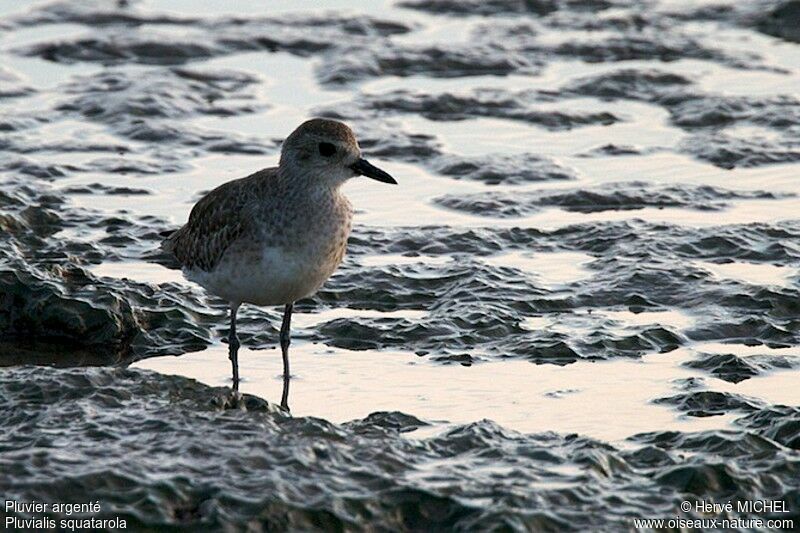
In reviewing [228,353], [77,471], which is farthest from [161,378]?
[77,471]

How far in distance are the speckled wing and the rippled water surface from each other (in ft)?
1.85

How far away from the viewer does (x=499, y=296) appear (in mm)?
10102

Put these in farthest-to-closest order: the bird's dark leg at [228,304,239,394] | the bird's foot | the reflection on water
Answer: the bird's dark leg at [228,304,239,394], the reflection on water, the bird's foot

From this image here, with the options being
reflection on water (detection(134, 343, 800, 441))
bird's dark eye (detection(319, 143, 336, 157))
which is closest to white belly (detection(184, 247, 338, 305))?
reflection on water (detection(134, 343, 800, 441))

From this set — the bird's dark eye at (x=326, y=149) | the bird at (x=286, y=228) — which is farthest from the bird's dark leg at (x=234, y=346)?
the bird's dark eye at (x=326, y=149)

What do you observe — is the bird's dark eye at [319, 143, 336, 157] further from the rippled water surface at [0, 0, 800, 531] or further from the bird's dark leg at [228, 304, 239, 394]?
the rippled water surface at [0, 0, 800, 531]

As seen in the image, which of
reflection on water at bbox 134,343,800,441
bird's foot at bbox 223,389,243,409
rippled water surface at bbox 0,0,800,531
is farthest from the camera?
reflection on water at bbox 134,343,800,441

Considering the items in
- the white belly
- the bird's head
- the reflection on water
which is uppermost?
the bird's head

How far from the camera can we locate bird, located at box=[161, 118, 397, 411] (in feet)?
A: 28.3

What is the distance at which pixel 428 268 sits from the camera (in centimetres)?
1070

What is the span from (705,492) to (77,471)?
2665 mm

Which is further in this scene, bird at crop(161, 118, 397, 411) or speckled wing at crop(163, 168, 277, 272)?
speckled wing at crop(163, 168, 277, 272)

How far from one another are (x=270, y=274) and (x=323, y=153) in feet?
2.54

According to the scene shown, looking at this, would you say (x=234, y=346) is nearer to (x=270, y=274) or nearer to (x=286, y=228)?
(x=270, y=274)
